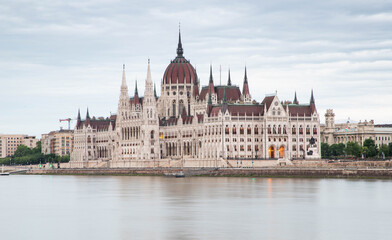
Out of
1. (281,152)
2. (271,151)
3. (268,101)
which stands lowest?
(281,152)

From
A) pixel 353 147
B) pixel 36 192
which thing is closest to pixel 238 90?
pixel 353 147

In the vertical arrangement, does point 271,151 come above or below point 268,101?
below

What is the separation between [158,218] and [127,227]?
5851 mm

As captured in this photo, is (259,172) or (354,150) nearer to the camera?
(259,172)

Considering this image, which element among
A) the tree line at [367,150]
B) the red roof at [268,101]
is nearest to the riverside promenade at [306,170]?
the tree line at [367,150]

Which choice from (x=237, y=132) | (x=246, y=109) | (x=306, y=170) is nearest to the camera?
(x=306, y=170)

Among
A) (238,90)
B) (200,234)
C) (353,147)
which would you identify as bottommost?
(200,234)

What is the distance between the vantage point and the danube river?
61.0 metres

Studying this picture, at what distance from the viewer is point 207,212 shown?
241 ft

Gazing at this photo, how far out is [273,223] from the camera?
65.6m

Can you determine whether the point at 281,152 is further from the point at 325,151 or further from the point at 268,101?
the point at 325,151

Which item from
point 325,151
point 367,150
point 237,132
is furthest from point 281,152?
point 325,151

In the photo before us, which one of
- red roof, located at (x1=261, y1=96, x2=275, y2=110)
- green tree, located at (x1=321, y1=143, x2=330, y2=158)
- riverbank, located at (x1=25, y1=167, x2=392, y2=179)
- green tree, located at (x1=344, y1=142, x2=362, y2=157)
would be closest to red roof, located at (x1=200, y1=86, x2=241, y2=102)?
red roof, located at (x1=261, y1=96, x2=275, y2=110)

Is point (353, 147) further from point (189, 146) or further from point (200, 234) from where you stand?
point (200, 234)
